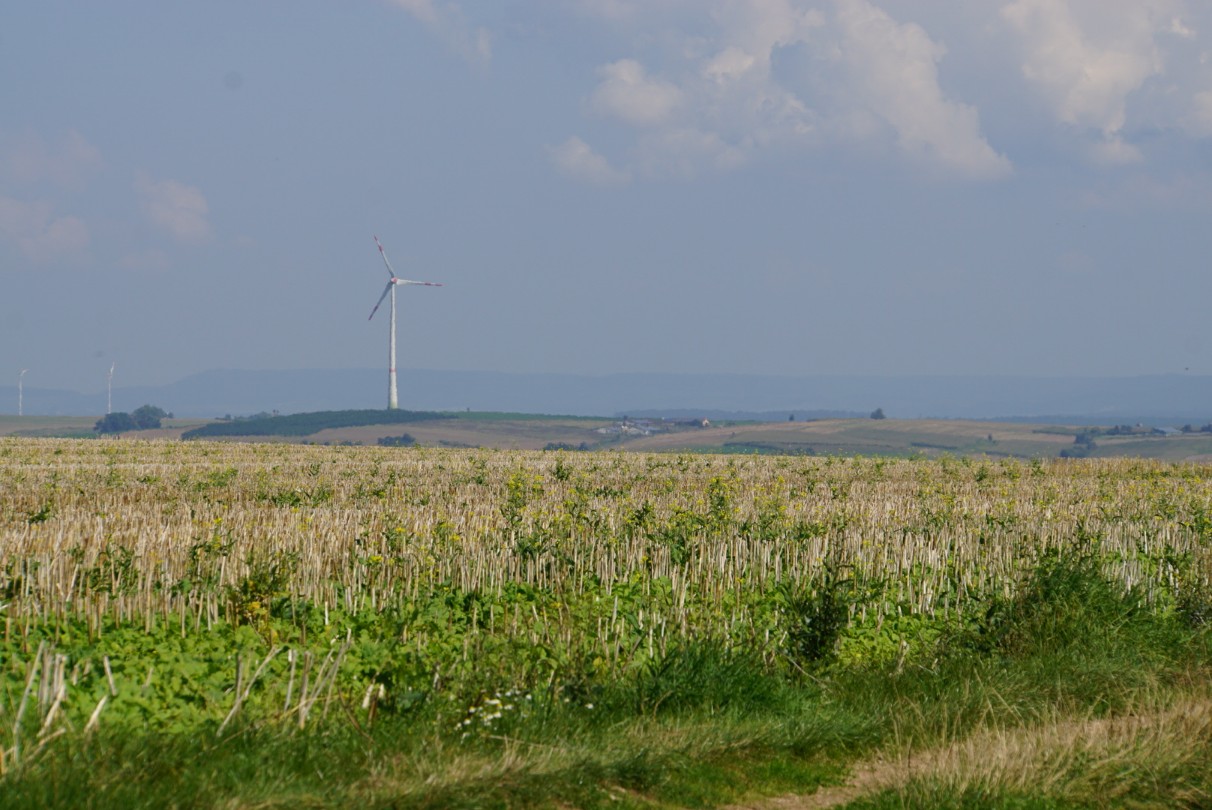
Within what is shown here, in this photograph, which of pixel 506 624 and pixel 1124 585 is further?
pixel 1124 585

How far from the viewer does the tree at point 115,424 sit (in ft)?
581

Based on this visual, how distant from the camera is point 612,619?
44.4 feet

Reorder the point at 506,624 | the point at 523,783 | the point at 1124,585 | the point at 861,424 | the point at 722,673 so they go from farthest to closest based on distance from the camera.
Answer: the point at 861,424, the point at 1124,585, the point at 506,624, the point at 722,673, the point at 523,783

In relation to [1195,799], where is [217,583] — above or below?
above

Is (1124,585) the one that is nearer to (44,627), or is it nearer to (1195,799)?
(1195,799)

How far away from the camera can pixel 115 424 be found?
18000 cm

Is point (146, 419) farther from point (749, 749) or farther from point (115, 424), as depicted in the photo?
point (749, 749)

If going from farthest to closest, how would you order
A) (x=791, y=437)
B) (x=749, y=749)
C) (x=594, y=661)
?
1. (x=791, y=437)
2. (x=594, y=661)
3. (x=749, y=749)

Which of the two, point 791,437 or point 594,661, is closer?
point 594,661

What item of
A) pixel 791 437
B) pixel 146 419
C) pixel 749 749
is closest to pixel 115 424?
pixel 146 419

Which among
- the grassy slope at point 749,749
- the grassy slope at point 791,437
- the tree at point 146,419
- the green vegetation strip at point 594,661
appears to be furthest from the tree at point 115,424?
the grassy slope at point 749,749

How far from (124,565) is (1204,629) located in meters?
12.2

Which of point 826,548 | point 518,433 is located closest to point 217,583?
point 826,548

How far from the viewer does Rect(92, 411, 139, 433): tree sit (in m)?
177
